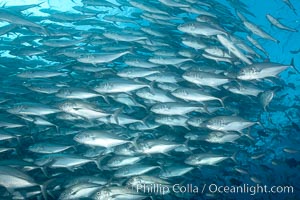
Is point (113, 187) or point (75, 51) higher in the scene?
point (75, 51)

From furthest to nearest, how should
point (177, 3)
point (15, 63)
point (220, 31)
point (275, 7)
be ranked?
point (275, 7) → point (15, 63) → point (177, 3) → point (220, 31)

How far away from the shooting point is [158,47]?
769cm

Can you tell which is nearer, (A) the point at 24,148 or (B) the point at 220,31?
(B) the point at 220,31

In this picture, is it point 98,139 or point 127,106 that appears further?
point 127,106

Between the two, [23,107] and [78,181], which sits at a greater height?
[23,107]

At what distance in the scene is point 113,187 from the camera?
5.32 m

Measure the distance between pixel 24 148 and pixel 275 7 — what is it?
490 inches

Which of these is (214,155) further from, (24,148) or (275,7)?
(275,7)

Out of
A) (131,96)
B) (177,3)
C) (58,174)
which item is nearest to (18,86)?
(58,174)

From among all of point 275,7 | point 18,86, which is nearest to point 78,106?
point 18,86

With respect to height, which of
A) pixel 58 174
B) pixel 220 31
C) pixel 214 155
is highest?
pixel 220 31

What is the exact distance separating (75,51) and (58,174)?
3.31 metres

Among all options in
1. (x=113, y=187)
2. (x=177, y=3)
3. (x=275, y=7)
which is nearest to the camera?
(x=113, y=187)

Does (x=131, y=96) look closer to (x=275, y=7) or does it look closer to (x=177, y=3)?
(x=177, y=3)
